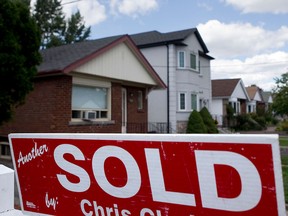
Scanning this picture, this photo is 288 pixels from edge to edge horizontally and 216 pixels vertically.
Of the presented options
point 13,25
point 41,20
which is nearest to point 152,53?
point 13,25

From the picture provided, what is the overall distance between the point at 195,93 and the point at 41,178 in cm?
2275

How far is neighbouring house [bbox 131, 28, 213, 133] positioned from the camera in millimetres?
22938

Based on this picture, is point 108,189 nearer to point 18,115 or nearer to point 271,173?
point 271,173

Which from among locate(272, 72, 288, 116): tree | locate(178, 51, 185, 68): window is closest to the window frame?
locate(178, 51, 185, 68): window

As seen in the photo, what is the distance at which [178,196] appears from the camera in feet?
6.12

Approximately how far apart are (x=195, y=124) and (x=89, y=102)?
32.0ft

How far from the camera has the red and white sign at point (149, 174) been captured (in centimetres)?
162

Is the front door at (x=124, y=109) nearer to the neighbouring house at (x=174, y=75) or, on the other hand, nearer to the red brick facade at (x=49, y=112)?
the red brick facade at (x=49, y=112)

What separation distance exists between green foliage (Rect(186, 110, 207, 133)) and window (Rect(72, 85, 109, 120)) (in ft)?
27.8

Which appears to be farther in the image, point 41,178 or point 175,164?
point 41,178

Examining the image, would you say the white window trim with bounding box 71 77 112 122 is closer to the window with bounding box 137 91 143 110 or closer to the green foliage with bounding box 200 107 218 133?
the window with bounding box 137 91 143 110

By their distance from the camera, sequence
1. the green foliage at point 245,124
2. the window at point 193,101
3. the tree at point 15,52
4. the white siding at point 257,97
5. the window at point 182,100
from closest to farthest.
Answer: the tree at point 15,52 → the window at point 182,100 → the window at point 193,101 → the green foliage at point 245,124 → the white siding at point 257,97

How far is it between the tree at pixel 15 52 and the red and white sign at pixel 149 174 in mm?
6945

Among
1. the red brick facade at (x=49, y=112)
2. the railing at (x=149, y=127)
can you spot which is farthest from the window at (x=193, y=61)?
the red brick facade at (x=49, y=112)
